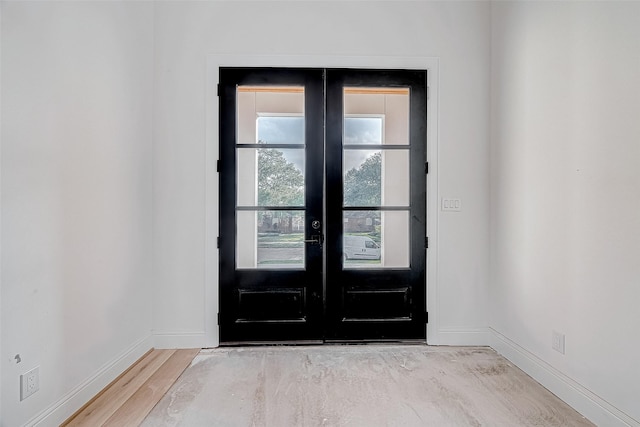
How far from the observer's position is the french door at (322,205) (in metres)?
3.02

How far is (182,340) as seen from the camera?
2973 mm

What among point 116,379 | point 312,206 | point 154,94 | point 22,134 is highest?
point 154,94

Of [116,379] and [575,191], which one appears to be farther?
[116,379]

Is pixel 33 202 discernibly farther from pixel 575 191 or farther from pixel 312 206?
pixel 575 191

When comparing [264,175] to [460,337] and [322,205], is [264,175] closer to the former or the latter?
[322,205]

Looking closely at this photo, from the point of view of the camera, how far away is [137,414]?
2018mm

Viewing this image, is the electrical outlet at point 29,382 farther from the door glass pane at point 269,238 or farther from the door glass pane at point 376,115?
the door glass pane at point 376,115

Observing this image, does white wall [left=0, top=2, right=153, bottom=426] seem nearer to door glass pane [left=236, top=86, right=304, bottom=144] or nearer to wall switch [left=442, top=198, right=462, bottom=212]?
door glass pane [left=236, top=86, right=304, bottom=144]

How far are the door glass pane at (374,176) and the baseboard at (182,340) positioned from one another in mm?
1643

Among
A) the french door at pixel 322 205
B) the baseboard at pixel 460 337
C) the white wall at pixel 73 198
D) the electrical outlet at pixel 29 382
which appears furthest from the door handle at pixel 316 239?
the electrical outlet at pixel 29 382

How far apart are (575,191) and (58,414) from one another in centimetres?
318

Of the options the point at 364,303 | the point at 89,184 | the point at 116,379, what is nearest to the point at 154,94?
the point at 89,184

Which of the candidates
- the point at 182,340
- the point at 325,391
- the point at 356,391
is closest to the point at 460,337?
the point at 356,391

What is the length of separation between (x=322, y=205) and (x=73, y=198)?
1746 mm
